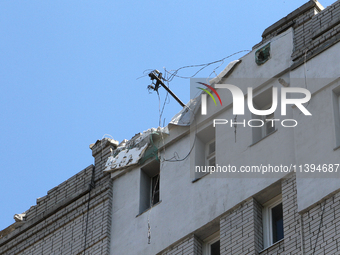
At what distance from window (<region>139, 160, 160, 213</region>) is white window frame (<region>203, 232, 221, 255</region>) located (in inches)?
84.3

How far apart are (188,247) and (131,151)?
3981mm

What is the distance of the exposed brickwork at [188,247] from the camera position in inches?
755

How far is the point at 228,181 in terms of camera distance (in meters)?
19.3

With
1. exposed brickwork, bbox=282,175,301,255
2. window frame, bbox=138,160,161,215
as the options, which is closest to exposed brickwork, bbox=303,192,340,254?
exposed brickwork, bbox=282,175,301,255

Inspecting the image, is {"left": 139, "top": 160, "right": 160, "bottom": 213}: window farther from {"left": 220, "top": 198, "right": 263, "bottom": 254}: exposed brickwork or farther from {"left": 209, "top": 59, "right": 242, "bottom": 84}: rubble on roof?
{"left": 220, "top": 198, "right": 263, "bottom": 254}: exposed brickwork

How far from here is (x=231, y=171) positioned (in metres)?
19.4

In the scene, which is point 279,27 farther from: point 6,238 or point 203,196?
point 6,238

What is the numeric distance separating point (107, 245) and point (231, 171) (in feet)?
12.4

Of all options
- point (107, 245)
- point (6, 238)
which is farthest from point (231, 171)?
point (6, 238)

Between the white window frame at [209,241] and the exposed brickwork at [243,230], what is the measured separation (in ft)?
1.80

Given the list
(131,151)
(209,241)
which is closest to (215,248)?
(209,241)

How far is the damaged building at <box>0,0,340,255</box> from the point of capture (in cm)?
1773

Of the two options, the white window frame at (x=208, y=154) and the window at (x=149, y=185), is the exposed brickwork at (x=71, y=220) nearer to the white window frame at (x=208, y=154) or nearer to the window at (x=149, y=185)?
the window at (x=149, y=185)

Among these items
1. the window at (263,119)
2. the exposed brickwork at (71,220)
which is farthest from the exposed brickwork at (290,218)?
the exposed brickwork at (71,220)
